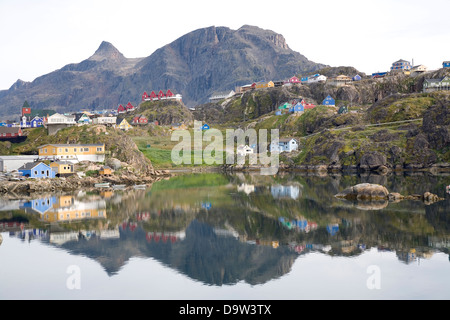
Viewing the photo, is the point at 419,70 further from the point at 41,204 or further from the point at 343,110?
the point at 41,204

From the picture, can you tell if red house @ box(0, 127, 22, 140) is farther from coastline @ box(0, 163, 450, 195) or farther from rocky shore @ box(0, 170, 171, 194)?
rocky shore @ box(0, 170, 171, 194)

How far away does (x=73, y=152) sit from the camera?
3578 inches

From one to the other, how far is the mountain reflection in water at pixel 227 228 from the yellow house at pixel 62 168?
15.9 metres

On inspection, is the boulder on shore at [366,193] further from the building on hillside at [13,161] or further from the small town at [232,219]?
the building on hillside at [13,161]

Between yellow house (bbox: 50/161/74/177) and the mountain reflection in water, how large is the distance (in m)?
15.9

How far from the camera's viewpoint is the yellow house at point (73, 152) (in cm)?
8900

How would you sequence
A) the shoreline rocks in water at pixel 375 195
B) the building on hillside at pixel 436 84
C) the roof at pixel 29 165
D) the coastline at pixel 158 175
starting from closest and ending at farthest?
the shoreline rocks in water at pixel 375 195, the coastline at pixel 158 175, the roof at pixel 29 165, the building on hillside at pixel 436 84

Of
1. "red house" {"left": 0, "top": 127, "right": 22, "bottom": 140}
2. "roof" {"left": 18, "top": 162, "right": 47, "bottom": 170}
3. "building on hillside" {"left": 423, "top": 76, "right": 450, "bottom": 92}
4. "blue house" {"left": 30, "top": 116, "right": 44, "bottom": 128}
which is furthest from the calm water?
"building on hillside" {"left": 423, "top": 76, "right": 450, "bottom": 92}

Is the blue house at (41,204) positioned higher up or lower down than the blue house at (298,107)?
lower down

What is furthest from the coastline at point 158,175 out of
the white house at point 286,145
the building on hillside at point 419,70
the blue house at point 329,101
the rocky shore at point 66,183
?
the building on hillside at point 419,70

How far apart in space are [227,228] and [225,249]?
7613 mm

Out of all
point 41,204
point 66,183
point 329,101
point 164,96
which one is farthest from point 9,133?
point 329,101

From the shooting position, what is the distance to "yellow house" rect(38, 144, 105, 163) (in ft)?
292

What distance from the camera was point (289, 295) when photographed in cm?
2392
